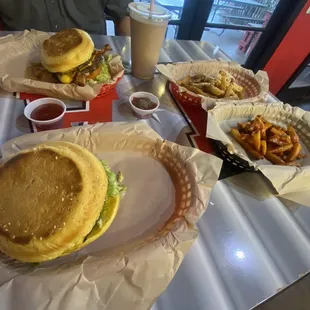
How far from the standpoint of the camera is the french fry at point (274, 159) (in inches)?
57.2

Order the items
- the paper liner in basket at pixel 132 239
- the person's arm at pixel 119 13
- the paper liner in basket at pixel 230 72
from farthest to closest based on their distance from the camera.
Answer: the person's arm at pixel 119 13, the paper liner in basket at pixel 230 72, the paper liner in basket at pixel 132 239

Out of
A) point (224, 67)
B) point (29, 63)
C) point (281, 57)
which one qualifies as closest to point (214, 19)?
point (281, 57)

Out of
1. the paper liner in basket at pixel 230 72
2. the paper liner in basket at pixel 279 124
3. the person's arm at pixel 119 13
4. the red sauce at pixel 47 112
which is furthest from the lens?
the person's arm at pixel 119 13

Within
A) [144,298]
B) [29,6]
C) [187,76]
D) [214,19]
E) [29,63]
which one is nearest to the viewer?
[144,298]

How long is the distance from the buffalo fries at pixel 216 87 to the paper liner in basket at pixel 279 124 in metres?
0.19

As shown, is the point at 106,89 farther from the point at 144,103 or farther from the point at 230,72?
the point at 230,72

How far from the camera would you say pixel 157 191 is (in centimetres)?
128

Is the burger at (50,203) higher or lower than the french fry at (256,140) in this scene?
higher

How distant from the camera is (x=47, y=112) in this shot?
1.44 meters

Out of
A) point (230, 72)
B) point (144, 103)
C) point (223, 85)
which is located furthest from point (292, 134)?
point (144, 103)

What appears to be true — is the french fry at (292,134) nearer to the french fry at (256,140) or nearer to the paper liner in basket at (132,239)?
the french fry at (256,140)

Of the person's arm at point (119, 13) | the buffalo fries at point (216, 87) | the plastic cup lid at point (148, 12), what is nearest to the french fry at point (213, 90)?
the buffalo fries at point (216, 87)

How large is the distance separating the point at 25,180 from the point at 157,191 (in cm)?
61

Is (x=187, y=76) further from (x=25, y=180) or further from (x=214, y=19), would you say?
(x=214, y=19)
